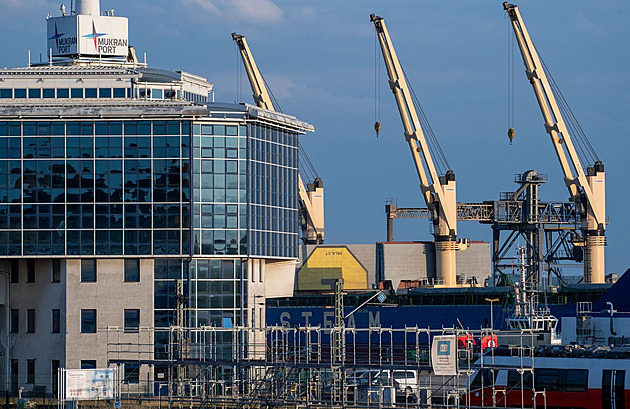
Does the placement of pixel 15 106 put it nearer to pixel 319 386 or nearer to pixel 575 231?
pixel 319 386

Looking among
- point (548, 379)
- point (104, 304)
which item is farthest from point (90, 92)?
point (548, 379)

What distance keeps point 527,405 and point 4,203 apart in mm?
38750

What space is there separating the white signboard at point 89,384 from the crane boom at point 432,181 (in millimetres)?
68361

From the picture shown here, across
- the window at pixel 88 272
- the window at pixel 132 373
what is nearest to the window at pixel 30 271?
the window at pixel 88 272

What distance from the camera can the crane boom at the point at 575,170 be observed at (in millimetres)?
122875

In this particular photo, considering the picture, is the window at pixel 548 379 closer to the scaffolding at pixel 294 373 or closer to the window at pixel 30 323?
the scaffolding at pixel 294 373

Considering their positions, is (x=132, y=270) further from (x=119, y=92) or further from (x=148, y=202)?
(x=119, y=92)

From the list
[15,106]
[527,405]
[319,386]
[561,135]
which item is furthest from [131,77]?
[561,135]

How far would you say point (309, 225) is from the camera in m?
137

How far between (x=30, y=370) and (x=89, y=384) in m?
21.1

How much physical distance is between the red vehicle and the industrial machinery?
2881 inches

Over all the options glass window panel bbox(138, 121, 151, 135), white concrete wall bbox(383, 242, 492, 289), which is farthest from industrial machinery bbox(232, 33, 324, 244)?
glass window panel bbox(138, 121, 151, 135)

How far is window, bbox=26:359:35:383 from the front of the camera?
80875mm

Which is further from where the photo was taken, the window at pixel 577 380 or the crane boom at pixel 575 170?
the crane boom at pixel 575 170
